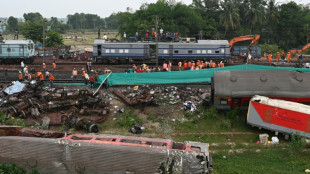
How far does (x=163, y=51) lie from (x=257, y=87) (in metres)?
18.9

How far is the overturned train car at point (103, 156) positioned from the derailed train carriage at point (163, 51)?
24.2 metres

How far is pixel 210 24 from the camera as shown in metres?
56.0

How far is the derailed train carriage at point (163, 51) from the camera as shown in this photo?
3456 centimetres

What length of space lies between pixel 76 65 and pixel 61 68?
221cm

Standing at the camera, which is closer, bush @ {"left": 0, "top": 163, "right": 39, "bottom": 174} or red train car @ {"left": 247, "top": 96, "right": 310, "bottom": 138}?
bush @ {"left": 0, "top": 163, "right": 39, "bottom": 174}

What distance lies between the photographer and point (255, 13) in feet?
185

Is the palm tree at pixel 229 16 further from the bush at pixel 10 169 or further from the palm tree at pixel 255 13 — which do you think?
the bush at pixel 10 169

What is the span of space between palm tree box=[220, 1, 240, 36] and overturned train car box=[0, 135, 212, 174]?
47964 millimetres

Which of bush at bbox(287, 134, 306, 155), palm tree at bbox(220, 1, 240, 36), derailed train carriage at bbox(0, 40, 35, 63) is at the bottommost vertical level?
bush at bbox(287, 134, 306, 155)

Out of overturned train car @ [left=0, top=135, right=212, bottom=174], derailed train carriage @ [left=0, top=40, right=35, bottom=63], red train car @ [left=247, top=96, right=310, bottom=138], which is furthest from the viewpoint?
derailed train carriage @ [left=0, top=40, right=35, bottom=63]

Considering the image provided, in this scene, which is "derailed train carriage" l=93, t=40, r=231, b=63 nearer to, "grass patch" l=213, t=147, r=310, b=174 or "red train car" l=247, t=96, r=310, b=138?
"red train car" l=247, t=96, r=310, b=138

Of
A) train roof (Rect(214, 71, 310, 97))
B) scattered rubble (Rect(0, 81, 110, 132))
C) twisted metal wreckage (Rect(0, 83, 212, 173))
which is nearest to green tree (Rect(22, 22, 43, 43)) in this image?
scattered rubble (Rect(0, 81, 110, 132))

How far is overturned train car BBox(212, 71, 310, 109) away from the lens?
1717 cm

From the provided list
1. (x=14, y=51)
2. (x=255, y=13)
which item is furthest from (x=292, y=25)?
(x=14, y=51)
